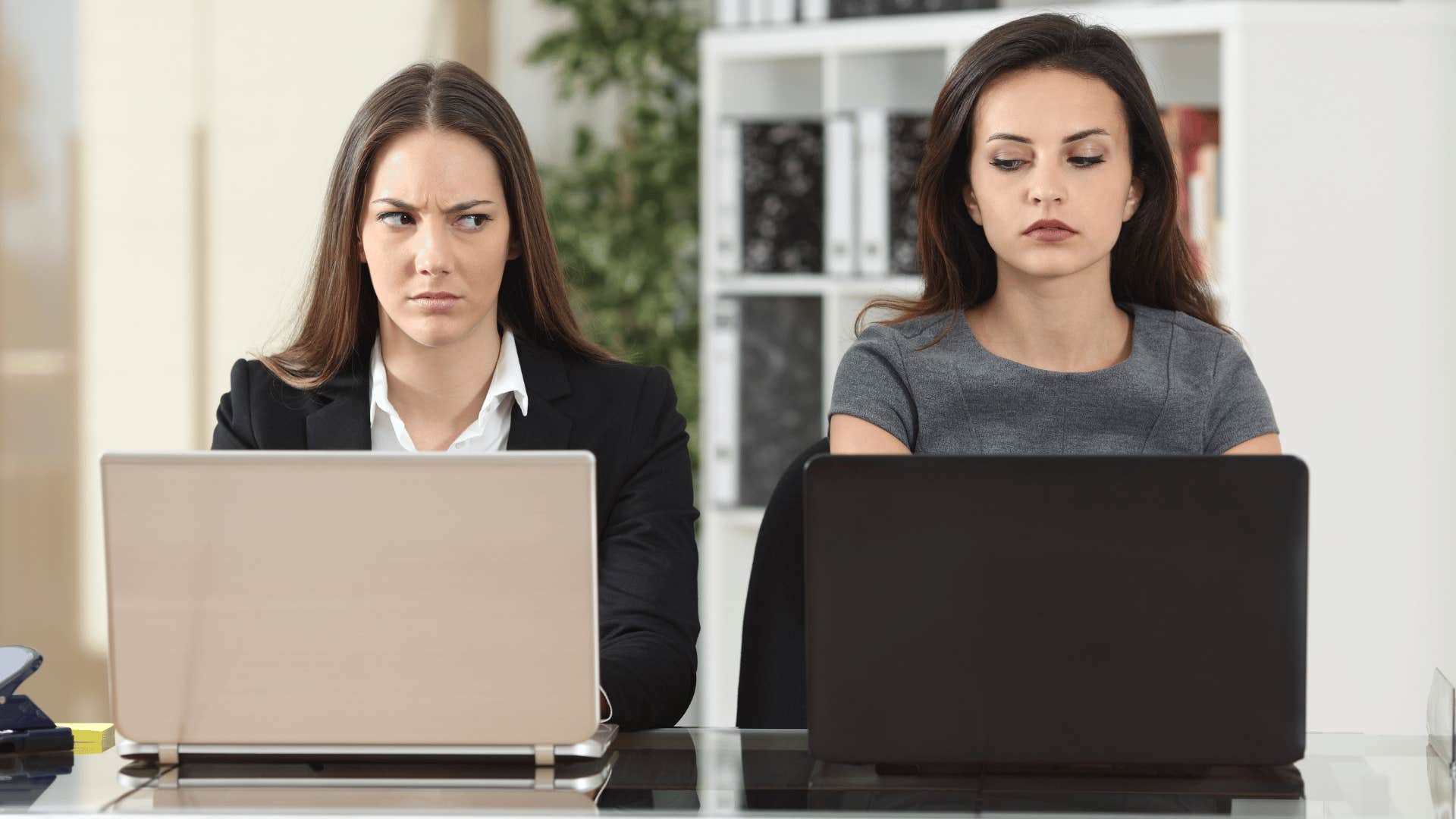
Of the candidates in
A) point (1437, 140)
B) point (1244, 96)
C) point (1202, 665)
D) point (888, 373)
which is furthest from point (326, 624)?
point (1437, 140)

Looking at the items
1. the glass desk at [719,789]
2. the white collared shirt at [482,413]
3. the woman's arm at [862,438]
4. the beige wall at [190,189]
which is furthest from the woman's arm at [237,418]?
the beige wall at [190,189]

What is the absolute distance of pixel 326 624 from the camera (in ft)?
3.35

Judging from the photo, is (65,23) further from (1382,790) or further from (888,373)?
(1382,790)

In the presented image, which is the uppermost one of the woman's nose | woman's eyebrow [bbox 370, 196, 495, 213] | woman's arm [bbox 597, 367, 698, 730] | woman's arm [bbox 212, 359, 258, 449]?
woman's eyebrow [bbox 370, 196, 495, 213]

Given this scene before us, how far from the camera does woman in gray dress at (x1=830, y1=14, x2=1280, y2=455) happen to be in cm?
145

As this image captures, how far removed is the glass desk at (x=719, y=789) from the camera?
3.27ft

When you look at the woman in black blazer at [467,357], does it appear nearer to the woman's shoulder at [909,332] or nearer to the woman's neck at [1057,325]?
the woman's shoulder at [909,332]

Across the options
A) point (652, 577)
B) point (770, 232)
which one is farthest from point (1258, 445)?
point (770, 232)

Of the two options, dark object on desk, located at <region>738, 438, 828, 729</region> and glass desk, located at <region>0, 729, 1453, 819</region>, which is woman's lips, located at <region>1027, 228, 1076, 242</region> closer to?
dark object on desk, located at <region>738, 438, 828, 729</region>

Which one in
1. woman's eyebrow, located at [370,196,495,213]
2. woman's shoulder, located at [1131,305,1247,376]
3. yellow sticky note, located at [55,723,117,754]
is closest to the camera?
yellow sticky note, located at [55,723,117,754]

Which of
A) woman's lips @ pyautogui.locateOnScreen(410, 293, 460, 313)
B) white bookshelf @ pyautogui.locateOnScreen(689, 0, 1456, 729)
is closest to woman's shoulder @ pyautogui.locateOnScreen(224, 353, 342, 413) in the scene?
woman's lips @ pyautogui.locateOnScreen(410, 293, 460, 313)

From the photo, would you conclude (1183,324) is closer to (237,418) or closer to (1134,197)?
(1134,197)

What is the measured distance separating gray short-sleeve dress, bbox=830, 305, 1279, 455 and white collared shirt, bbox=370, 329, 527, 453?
353mm

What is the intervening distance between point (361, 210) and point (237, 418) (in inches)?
11.3
